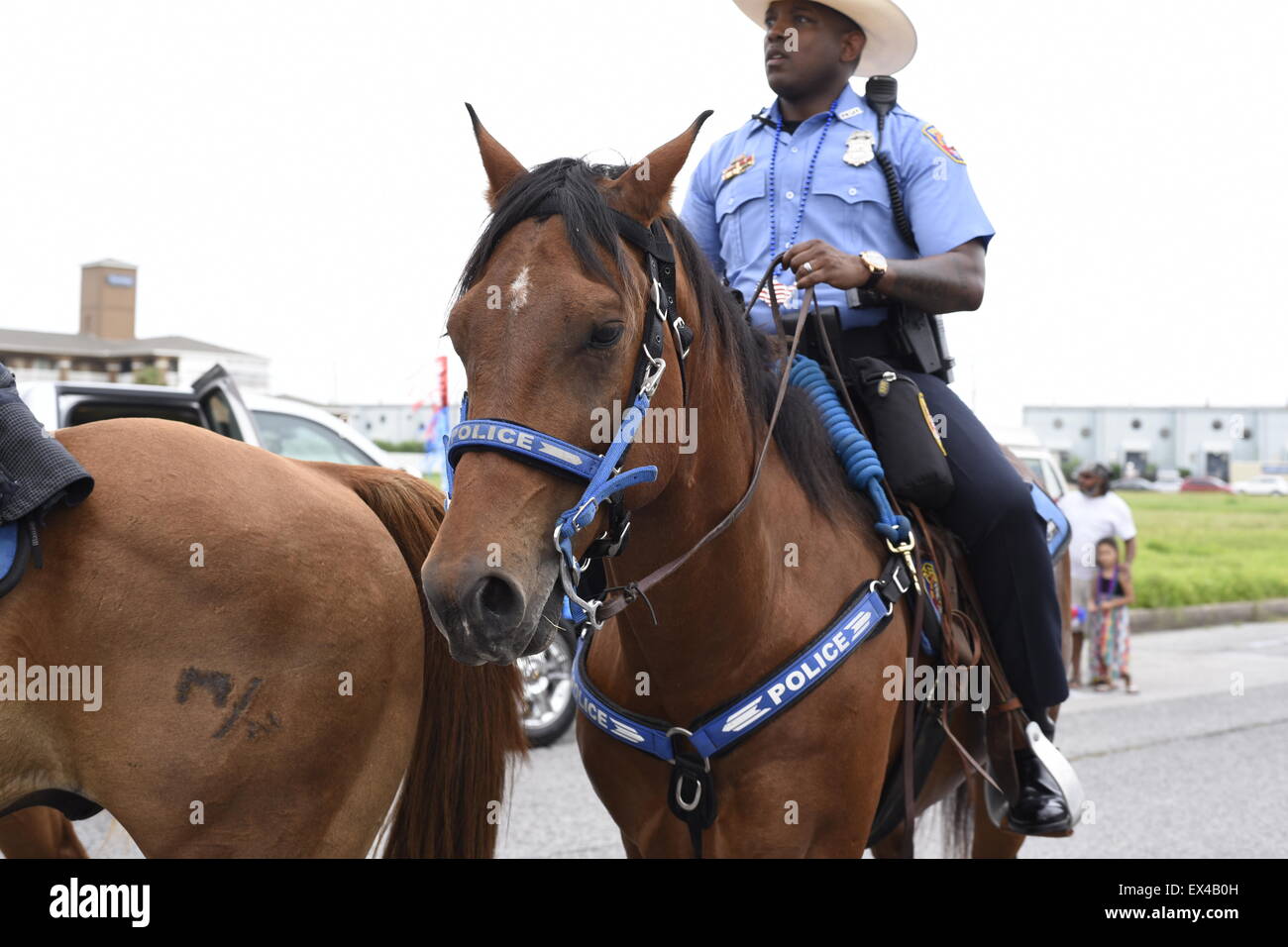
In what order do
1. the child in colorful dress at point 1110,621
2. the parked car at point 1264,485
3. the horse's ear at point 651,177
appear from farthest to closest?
the parked car at point 1264,485 < the child in colorful dress at point 1110,621 < the horse's ear at point 651,177

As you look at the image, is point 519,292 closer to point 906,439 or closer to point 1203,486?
point 906,439

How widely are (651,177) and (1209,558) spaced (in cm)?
2097

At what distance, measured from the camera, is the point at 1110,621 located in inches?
414

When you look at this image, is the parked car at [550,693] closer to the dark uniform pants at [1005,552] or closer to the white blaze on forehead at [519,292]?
the dark uniform pants at [1005,552]

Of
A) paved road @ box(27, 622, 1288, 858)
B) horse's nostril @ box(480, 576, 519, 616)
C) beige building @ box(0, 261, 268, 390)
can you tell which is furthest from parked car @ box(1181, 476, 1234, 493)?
horse's nostril @ box(480, 576, 519, 616)

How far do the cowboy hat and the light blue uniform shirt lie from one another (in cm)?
17

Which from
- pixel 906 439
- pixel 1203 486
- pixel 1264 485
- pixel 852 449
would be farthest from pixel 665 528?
pixel 1264 485

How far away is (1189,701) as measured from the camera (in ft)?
31.9

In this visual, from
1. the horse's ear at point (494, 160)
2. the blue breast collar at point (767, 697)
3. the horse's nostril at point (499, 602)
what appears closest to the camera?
the horse's nostril at point (499, 602)

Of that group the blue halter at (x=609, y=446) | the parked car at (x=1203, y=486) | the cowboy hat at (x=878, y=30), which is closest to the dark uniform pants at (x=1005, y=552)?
the cowboy hat at (x=878, y=30)

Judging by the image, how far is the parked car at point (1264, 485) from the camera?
60.9m

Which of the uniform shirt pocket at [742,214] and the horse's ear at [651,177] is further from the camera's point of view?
the uniform shirt pocket at [742,214]

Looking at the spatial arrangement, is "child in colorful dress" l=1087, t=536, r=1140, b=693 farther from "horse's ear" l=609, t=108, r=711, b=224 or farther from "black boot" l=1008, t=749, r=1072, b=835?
"horse's ear" l=609, t=108, r=711, b=224

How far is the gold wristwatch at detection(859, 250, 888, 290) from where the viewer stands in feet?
9.25
